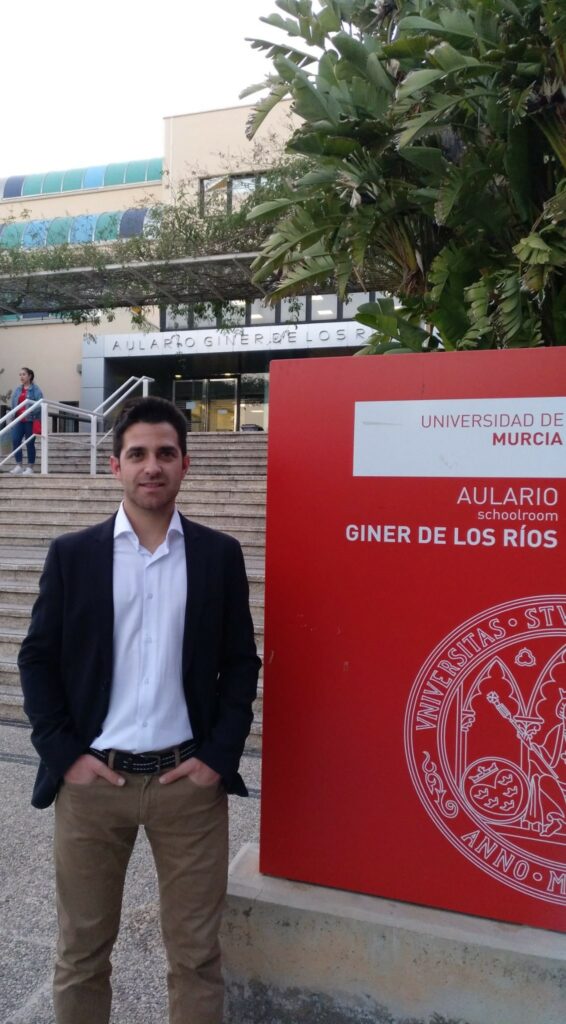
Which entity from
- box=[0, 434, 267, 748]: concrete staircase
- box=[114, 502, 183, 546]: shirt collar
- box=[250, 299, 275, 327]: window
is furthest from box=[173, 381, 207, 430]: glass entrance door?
box=[114, 502, 183, 546]: shirt collar

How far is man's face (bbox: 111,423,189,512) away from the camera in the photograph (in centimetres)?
205

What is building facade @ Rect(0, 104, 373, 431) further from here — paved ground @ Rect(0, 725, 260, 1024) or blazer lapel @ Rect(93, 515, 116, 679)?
blazer lapel @ Rect(93, 515, 116, 679)

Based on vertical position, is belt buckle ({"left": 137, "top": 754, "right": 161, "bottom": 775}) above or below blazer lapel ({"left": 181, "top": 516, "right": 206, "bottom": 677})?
below

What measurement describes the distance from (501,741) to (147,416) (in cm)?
135

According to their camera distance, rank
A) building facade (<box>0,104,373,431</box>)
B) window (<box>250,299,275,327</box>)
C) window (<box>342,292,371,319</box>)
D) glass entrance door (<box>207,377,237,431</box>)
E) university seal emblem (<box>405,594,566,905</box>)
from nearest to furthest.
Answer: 1. university seal emblem (<box>405,594,566,905</box>)
2. window (<box>342,292,371,319</box>)
3. building facade (<box>0,104,373,431</box>)
4. window (<box>250,299,275,327</box>)
5. glass entrance door (<box>207,377,237,431</box>)

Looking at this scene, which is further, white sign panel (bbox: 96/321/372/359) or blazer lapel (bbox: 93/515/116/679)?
white sign panel (bbox: 96/321/372/359)

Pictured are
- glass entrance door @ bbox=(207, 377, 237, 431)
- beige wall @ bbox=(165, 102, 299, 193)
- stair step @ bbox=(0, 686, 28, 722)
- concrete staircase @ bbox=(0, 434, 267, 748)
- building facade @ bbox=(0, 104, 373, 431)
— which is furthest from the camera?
glass entrance door @ bbox=(207, 377, 237, 431)

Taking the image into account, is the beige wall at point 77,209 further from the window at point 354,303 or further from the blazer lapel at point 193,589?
the blazer lapel at point 193,589

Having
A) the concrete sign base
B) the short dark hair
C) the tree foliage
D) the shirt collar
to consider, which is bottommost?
the concrete sign base

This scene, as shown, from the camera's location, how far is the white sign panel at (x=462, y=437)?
2092 mm

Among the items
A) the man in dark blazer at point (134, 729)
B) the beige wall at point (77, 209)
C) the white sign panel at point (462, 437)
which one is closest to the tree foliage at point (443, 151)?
the white sign panel at point (462, 437)

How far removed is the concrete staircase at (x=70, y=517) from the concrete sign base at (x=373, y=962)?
2377mm

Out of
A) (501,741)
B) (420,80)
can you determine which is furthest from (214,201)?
(501,741)

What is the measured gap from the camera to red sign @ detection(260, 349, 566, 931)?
83.1 inches
